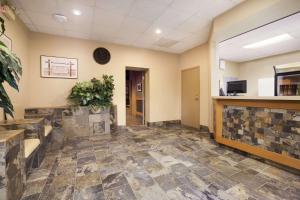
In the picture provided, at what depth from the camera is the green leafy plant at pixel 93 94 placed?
358cm

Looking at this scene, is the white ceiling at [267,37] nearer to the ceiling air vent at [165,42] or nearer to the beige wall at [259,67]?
the beige wall at [259,67]

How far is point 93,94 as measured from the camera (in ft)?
12.0

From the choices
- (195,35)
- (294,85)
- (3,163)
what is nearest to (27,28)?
(3,163)

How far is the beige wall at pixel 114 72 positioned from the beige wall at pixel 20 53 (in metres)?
0.26

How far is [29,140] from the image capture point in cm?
209

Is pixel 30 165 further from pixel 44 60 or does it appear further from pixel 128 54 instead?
pixel 128 54

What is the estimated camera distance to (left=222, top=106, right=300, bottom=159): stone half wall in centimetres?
197

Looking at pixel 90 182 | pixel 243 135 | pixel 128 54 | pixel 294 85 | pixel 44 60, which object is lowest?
pixel 90 182

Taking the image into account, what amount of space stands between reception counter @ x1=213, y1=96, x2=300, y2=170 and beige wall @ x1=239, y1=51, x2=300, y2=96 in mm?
4516

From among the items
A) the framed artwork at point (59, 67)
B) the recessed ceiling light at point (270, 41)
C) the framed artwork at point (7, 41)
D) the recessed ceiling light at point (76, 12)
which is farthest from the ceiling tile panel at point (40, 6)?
the recessed ceiling light at point (270, 41)

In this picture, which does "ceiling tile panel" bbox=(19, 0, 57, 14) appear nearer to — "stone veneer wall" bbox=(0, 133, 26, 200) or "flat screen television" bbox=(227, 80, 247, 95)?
"stone veneer wall" bbox=(0, 133, 26, 200)

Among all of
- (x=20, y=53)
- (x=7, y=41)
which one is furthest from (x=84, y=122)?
(x=7, y=41)

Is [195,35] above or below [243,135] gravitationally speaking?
above

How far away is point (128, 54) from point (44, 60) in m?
2.31
